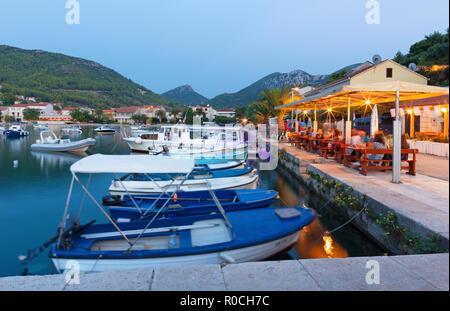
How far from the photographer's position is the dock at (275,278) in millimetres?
3139

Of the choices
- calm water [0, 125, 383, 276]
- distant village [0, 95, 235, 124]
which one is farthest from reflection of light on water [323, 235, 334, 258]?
distant village [0, 95, 235, 124]

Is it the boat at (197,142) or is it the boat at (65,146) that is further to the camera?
the boat at (65,146)

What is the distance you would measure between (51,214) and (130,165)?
8627 millimetres

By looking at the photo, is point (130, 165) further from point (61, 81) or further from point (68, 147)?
point (61, 81)

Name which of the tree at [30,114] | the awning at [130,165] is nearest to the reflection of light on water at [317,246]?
the awning at [130,165]

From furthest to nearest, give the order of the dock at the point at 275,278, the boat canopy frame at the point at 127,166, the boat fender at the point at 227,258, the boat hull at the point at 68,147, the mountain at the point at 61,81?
1. the mountain at the point at 61,81
2. the boat hull at the point at 68,147
3. the boat canopy frame at the point at 127,166
4. the boat fender at the point at 227,258
5. the dock at the point at 275,278

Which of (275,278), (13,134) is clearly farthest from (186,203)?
(13,134)

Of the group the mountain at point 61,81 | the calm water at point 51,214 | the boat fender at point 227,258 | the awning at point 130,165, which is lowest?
the calm water at point 51,214

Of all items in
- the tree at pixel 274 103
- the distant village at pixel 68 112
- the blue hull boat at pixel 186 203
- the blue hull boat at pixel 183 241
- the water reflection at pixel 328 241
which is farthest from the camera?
the distant village at pixel 68 112

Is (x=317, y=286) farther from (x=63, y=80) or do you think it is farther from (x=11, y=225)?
(x=63, y=80)

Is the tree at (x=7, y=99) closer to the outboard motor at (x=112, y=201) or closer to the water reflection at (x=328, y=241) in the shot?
the outboard motor at (x=112, y=201)

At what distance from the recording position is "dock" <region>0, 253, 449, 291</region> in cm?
314

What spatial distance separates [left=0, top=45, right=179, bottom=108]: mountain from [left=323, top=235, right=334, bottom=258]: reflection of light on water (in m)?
156
